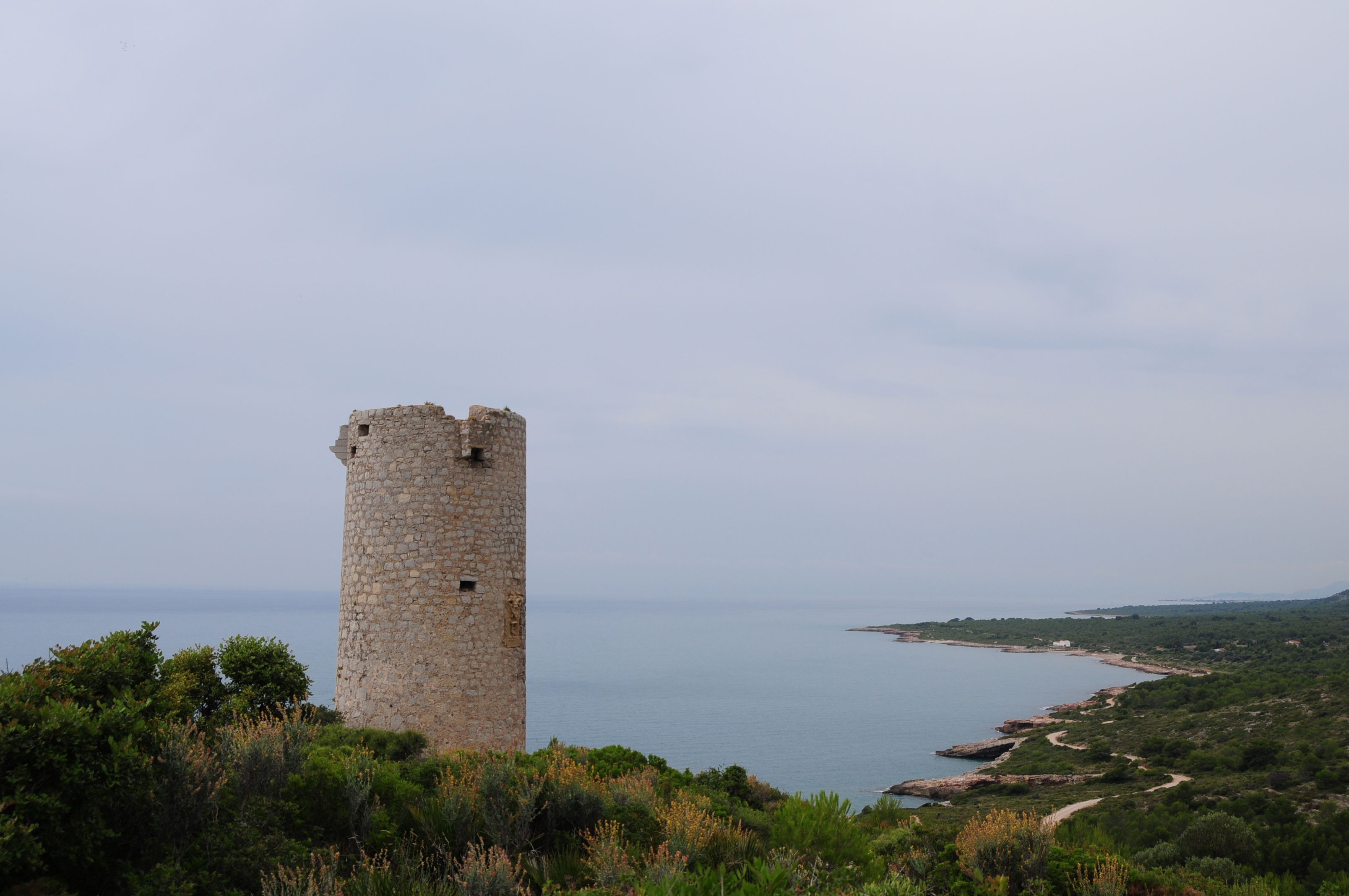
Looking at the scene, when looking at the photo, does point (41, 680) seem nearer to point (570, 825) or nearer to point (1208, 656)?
point (570, 825)

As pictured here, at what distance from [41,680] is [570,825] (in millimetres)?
4854

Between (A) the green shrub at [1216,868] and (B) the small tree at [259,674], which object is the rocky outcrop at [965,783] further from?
(B) the small tree at [259,674]

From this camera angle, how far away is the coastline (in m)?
70.7

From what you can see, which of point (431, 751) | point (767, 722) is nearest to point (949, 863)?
point (431, 751)

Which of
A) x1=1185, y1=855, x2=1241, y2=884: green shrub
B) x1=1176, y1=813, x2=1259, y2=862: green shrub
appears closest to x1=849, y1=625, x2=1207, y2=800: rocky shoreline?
x1=1176, y1=813, x2=1259, y2=862: green shrub

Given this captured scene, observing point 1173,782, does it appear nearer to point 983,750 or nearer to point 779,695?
point 983,750

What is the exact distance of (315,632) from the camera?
5369 inches

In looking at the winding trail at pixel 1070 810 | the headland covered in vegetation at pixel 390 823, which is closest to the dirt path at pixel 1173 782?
the winding trail at pixel 1070 810

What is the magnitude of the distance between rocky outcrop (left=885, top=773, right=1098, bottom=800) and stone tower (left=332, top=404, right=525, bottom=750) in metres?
28.1

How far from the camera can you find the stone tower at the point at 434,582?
11258mm

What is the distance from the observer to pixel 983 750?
49.6 meters

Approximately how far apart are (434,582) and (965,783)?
32.4 meters

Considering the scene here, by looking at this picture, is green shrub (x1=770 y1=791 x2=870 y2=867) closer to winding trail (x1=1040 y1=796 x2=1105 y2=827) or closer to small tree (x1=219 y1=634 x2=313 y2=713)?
small tree (x1=219 y1=634 x2=313 y2=713)

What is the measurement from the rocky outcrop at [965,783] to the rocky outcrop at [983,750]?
8.37 meters
